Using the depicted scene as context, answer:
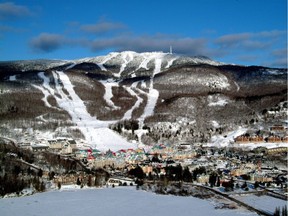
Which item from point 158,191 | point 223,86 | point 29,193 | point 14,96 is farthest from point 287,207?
point 223,86

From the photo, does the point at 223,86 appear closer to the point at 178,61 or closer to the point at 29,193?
the point at 178,61

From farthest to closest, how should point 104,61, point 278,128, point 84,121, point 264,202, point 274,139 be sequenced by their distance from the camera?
point 104,61 → point 84,121 → point 278,128 → point 274,139 → point 264,202

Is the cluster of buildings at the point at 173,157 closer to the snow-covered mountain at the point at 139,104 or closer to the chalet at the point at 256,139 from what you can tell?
the chalet at the point at 256,139

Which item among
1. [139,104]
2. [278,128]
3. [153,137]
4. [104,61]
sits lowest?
[153,137]

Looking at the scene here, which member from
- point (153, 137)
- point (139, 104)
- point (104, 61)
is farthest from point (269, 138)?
point (104, 61)

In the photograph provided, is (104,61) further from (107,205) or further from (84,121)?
(107,205)

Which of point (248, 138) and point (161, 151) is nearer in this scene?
point (161, 151)
